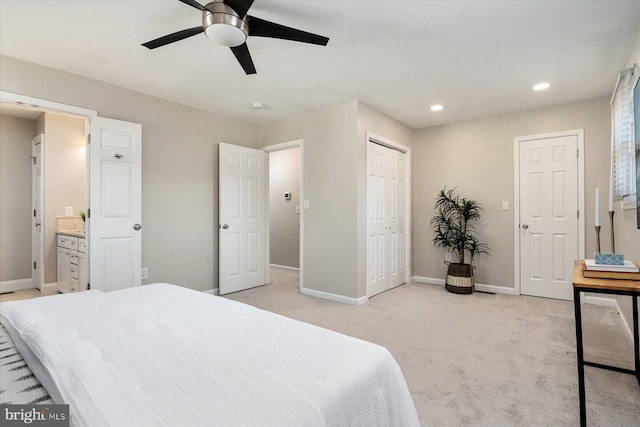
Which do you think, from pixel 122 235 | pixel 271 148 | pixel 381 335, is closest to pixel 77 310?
pixel 122 235

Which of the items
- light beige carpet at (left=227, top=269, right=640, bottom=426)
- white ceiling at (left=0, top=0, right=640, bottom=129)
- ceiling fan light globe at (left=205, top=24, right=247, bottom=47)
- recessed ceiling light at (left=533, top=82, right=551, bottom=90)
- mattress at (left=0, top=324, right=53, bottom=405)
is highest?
white ceiling at (left=0, top=0, right=640, bottom=129)

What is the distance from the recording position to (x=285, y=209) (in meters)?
6.06

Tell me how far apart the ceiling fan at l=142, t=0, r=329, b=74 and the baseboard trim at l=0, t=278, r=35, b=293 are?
168 inches

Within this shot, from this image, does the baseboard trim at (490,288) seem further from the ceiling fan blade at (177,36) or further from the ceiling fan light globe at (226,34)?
the ceiling fan blade at (177,36)

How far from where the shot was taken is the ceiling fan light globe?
6.00ft

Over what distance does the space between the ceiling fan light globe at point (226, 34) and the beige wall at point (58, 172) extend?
11.4 ft

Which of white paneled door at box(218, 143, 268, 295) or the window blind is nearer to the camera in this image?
the window blind

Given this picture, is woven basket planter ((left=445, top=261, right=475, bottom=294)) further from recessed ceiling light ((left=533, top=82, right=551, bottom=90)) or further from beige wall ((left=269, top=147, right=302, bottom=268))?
beige wall ((left=269, top=147, right=302, bottom=268))

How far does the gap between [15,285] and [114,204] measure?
8.49ft

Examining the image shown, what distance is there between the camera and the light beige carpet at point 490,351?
168 cm

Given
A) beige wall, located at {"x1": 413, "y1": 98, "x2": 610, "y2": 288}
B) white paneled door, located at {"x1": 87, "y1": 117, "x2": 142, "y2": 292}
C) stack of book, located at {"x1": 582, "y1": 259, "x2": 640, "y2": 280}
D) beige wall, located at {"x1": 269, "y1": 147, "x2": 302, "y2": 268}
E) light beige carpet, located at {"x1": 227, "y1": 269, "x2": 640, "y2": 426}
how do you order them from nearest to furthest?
stack of book, located at {"x1": 582, "y1": 259, "x2": 640, "y2": 280}, light beige carpet, located at {"x1": 227, "y1": 269, "x2": 640, "y2": 426}, white paneled door, located at {"x1": 87, "y1": 117, "x2": 142, "y2": 292}, beige wall, located at {"x1": 413, "y1": 98, "x2": 610, "y2": 288}, beige wall, located at {"x1": 269, "y1": 147, "x2": 302, "y2": 268}

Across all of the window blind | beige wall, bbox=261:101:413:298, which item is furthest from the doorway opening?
the window blind

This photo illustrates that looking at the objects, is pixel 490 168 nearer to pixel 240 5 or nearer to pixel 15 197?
pixel 240 5

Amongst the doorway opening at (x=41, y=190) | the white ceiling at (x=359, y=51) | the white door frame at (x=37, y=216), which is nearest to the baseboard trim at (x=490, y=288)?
the white ceiling at (x=359, y=51)
